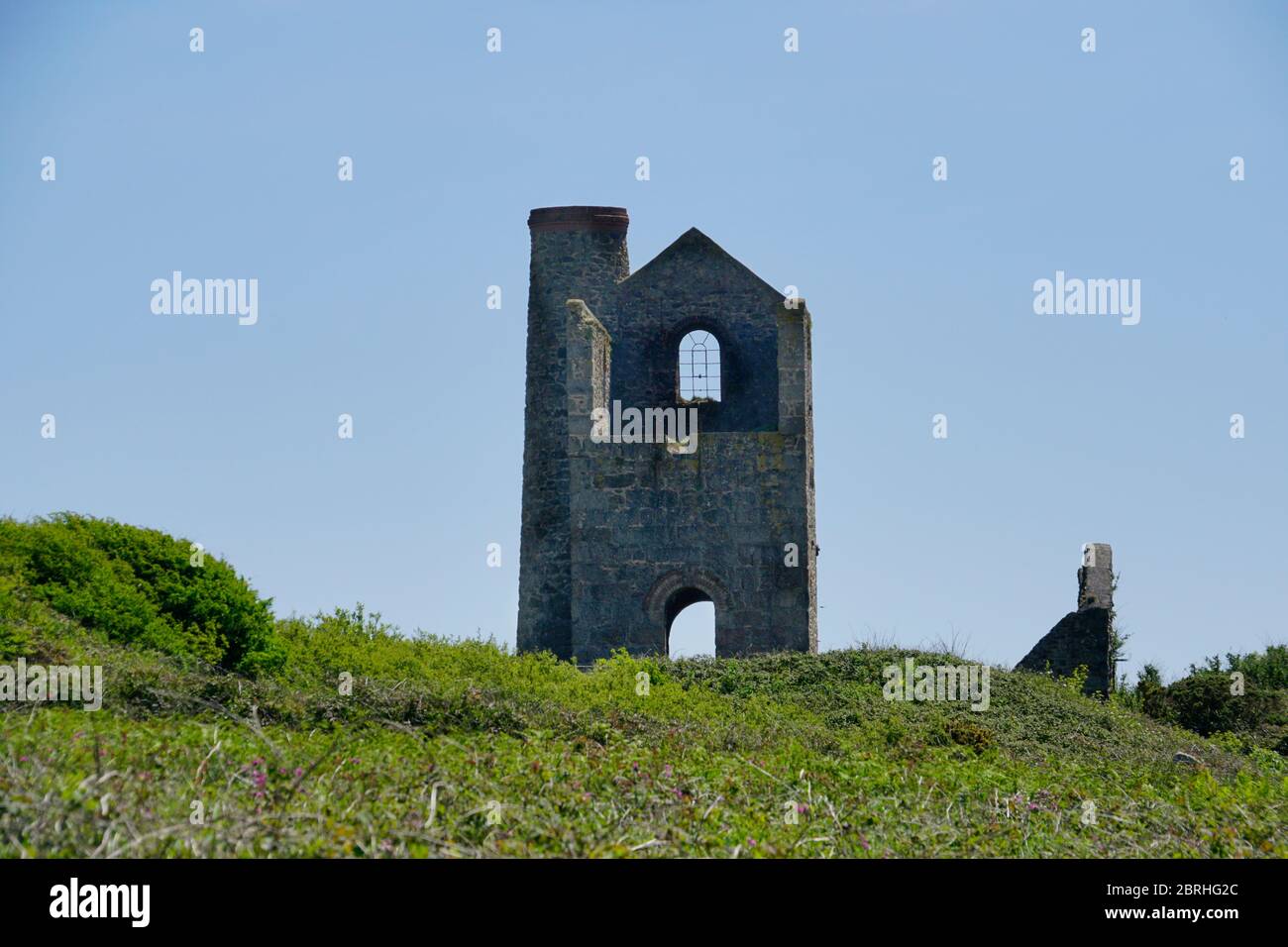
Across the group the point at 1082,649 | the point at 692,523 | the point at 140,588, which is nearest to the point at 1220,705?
the point at 1082,649

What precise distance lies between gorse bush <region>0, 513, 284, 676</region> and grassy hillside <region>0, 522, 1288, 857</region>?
0.25 feet

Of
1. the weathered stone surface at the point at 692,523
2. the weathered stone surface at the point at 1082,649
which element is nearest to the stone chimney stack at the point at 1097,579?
the weathered stone surface at the point at 1082,649

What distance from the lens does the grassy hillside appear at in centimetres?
1057

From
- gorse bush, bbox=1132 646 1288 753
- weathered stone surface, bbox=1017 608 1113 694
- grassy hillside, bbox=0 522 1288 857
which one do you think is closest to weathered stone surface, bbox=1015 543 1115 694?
weathered stone surface, bbox=1017 608 1113 694

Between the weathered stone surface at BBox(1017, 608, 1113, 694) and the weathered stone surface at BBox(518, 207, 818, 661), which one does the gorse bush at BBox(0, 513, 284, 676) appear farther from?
the weathered stone surface at BBox(1017, 608, 1113, 694)

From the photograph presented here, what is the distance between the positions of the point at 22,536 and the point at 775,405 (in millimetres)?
13550

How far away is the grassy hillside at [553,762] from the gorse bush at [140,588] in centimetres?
8

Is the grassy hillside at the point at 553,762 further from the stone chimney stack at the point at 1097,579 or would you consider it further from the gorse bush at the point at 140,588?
the stone chimney stack at the point at 1097,579

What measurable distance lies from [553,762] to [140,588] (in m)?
7.99

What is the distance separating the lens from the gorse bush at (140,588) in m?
19.0

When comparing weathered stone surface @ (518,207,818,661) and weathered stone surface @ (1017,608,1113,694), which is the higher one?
weathered stone surface @ (518,207,818,661)

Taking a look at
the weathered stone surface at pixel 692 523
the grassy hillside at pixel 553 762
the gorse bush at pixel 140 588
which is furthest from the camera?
the weathered stone surface at pixel 692 523

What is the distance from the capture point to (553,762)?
13820 millimetres
